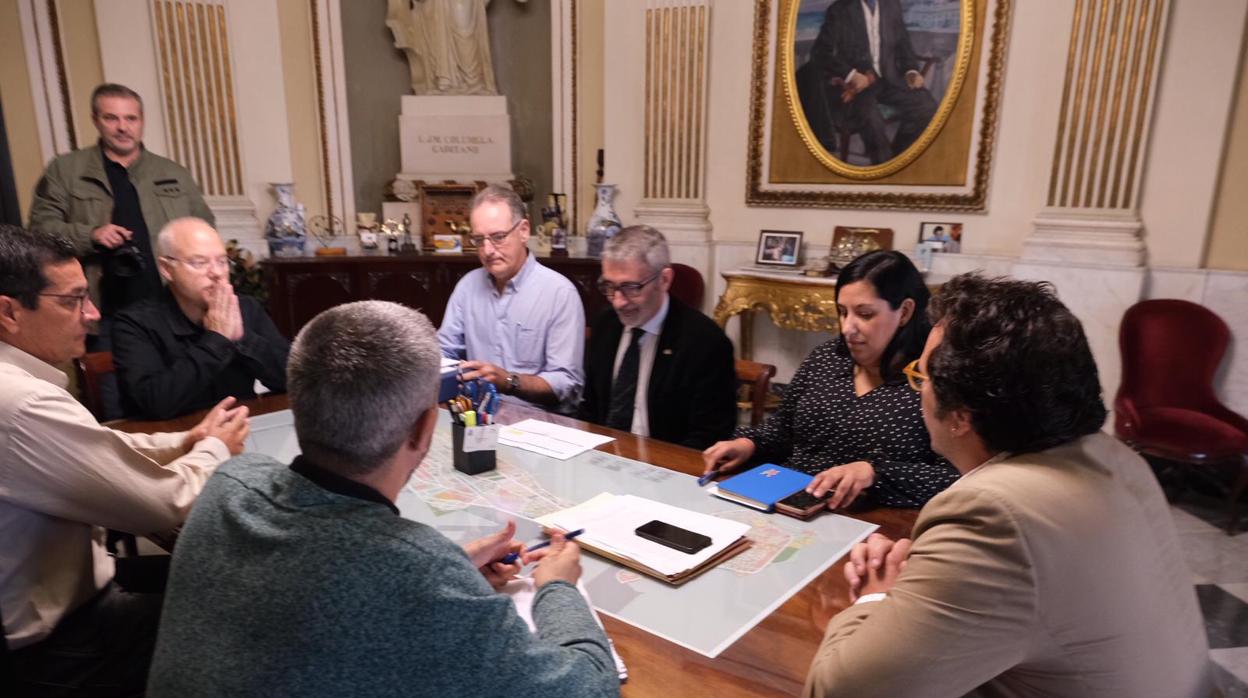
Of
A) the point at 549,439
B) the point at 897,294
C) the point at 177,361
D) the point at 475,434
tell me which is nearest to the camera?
the point at 475,434

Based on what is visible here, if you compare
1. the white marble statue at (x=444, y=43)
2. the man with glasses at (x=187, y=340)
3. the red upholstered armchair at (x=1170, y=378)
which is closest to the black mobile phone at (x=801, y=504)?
→ the man with glasses at (x=187, y=340)

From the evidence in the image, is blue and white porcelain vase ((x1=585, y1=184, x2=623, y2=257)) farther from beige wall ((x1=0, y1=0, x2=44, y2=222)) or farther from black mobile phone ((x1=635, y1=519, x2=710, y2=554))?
black mobile phone ((x1=635, y1=519, x2=710, y2=554))

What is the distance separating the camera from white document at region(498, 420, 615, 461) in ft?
6.30

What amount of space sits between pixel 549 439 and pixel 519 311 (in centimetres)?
86

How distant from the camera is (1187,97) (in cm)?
359

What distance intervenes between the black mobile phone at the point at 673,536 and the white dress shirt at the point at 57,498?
895 millimetres

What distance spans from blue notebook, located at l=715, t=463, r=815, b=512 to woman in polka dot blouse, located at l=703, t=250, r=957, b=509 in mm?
75

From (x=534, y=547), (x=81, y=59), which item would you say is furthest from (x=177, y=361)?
(x=81, y=59)

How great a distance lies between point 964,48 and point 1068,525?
4.00 meters

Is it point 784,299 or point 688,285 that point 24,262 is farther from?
point 688,285

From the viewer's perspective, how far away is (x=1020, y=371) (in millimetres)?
980

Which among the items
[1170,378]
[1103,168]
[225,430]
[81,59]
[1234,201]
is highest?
[81,59]

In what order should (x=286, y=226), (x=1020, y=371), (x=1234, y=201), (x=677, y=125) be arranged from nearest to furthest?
(x=1020, y=371) → (x=1234, y=201) → (x=286, y=226) → (x=677, y=125)

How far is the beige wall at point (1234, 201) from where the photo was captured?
11.5 ft
